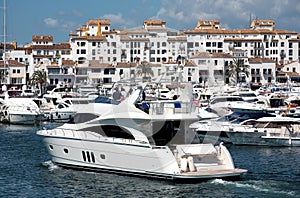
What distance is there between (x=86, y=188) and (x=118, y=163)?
2110 millimetres

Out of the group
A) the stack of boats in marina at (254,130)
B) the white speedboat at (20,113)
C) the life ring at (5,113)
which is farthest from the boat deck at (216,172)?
the life ring at (5,113)

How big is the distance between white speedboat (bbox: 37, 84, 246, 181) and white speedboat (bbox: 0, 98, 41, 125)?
935 inches

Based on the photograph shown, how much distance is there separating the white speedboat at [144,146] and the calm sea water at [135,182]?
44 cm

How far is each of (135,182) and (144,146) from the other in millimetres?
1474

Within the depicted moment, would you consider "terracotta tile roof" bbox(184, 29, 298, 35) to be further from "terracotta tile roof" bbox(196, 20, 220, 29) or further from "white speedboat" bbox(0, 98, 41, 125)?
"white speedboat" bbox(0, 98, 41, 125)

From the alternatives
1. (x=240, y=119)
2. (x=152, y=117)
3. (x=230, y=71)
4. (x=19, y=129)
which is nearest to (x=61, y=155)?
(x=152, y=117)

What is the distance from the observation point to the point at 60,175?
25.6 meters

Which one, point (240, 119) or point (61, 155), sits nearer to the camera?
point (61, 155)

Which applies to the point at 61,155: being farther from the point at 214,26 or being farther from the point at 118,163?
the point at 214,26

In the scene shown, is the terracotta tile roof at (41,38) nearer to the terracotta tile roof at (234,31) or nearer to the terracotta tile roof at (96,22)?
the terracotta tile roof at (96,22)

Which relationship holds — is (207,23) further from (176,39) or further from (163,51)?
(163,51)

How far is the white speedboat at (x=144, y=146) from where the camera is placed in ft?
75.8

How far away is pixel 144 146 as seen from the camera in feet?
77.0

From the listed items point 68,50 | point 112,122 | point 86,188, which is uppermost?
point 68,50
